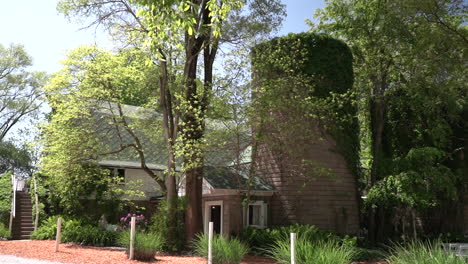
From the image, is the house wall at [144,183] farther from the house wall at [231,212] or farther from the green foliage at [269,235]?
the green foliage at [269,235]

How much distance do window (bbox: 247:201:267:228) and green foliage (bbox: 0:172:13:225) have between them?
43.1 ft

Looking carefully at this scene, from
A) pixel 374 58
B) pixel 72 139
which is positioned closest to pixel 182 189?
pixel 72 139

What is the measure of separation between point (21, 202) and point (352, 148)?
1748cm

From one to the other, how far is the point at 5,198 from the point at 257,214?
46.2 ft

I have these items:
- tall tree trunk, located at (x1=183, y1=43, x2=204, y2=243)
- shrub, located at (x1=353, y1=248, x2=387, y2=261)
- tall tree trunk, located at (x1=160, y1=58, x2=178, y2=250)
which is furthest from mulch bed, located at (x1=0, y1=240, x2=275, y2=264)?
shrub, located at (x1=353, y1=248, x2=387, y2=261)

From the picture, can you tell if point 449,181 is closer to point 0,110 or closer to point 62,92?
point 62,92

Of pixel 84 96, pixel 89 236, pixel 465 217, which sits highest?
pixel 84 96

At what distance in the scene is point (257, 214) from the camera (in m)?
A: 20.7

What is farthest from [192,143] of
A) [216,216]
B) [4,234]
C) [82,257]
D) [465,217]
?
[465,217]

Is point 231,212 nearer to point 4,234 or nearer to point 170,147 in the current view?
point 170,147

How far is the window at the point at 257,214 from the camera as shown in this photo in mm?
20408

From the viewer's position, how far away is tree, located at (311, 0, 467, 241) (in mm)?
19594

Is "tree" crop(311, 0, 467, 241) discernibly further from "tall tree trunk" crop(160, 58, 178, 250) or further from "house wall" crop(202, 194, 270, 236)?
"tall tree trunk" crop(160, 58, 178, 250)

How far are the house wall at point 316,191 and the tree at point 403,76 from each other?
121cm
